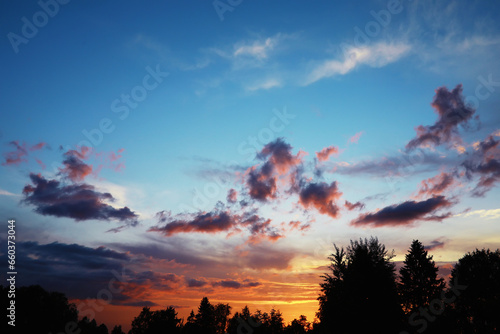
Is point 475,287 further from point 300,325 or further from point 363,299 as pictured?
point 300,325

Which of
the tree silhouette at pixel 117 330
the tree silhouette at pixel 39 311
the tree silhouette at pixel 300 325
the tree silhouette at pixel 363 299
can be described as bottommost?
the tree silhouette at pixel 117 330

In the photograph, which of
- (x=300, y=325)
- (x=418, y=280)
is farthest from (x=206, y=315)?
(x=418, y=280)

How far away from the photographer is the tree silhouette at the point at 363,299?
22359 mm

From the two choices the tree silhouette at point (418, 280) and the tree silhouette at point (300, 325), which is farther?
the tree silhouette at point (300, 325)

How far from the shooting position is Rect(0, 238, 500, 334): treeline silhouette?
2291cm

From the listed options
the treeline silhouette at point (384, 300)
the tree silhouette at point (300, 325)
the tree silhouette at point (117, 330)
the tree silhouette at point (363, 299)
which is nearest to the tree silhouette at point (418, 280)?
the treeline silhouette at point (384, 300)

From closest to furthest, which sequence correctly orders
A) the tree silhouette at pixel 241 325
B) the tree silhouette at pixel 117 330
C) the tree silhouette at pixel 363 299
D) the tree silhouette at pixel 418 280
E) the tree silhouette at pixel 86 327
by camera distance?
the tree silhouette at pixel 363 299 → the tree silhouette at pixel 418 280 → the tree silhouette at pixel 86 327 → the tree silhouette at pixel 241 325 → the tree silhouette at pixel 117 330

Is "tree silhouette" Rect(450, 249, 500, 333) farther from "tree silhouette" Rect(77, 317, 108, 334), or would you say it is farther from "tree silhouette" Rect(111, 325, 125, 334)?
"tree silhouette" Rect(111, 325, 125, 334)

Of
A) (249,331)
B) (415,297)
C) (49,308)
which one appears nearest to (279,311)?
(249,331)

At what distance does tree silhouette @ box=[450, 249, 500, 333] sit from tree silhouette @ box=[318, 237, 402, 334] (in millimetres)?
29103

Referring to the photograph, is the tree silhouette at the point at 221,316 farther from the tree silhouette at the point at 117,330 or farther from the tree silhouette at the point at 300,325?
the tree silhouette at the point at 117,330

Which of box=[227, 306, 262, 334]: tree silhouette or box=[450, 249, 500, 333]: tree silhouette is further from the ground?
box=[450, 249, 500, 333]: tree silhouette

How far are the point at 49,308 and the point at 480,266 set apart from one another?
80.6m

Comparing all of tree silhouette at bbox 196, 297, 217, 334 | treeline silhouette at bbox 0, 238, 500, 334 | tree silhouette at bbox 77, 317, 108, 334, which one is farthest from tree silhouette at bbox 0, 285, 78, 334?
tree silhouette at bbox 196, 297, 217, 334
